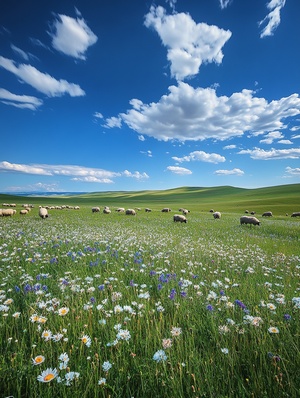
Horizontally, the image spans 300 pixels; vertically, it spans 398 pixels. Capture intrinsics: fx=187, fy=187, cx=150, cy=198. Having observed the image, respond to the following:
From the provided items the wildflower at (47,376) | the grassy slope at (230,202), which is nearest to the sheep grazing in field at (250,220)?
the wildflower at (47,376)

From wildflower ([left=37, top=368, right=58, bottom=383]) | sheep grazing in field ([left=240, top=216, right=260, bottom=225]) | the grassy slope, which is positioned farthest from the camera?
the grassy slope

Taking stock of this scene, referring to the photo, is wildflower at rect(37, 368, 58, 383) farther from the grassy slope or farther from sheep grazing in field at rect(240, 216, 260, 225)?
the grassy slope

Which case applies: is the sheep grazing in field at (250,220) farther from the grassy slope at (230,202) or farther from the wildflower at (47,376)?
the grassy slope at (230,202)

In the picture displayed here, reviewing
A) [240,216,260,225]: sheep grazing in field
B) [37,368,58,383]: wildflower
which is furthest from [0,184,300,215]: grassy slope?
[37,368,58,383]: wildflower

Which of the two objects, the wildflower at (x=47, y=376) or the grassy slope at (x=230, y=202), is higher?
the wildflower at (x=47, y=376)

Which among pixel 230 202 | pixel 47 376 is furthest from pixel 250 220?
pixel 230 202

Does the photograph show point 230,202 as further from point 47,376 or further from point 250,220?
point 47,376

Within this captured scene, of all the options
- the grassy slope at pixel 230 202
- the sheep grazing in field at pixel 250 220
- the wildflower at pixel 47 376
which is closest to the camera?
the wildflower at pixel 47 376

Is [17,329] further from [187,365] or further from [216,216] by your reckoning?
[216,216]

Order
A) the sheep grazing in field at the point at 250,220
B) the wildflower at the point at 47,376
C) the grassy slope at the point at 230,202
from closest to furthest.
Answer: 1. the wildflower at the point at 47,376
2. the sheep grazing in field at the point at 250,220
3. the grassy slope at the point at 230,202

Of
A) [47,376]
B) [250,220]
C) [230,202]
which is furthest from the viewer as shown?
[230,202]

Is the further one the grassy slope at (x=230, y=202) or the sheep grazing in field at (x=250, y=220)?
the grassy slope at (x=230, y=202)

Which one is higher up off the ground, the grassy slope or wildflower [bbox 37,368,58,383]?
wildflower [bbox 37,368,58,383]

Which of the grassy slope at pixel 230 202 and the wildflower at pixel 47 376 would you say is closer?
the wildflower at pixel 47 376
